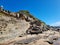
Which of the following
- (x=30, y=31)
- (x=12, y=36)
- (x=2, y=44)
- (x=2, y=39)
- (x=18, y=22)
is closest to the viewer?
(x=2, y=44)

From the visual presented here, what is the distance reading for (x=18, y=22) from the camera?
115ft

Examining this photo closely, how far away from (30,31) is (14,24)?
9.23 metres

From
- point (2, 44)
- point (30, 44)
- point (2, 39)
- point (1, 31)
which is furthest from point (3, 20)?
point (30, 44)

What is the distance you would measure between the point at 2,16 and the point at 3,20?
888 mm

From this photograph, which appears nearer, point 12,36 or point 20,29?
point 12,36

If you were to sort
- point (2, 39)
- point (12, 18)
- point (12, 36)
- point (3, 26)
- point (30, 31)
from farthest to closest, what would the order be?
point (30, 31), point (12, 18), point (12, 36), point (3, 26), point (2, 39)

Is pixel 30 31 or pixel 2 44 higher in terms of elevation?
pixel 30 31

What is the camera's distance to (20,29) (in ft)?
117

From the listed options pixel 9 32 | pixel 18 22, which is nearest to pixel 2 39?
pixel 9 32

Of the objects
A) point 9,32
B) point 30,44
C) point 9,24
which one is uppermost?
point 9,24

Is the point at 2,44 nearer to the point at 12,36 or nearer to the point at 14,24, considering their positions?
the point at 12,36

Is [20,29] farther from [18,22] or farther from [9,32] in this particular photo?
[9,32]

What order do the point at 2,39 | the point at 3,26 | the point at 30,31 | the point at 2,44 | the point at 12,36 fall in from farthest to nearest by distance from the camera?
the point at 30,31 → the point at 12,36 → the point at 3,26 → the point at 2,39 → the point at 2,44

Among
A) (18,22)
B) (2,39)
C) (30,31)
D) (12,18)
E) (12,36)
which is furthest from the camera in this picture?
(30,31)
